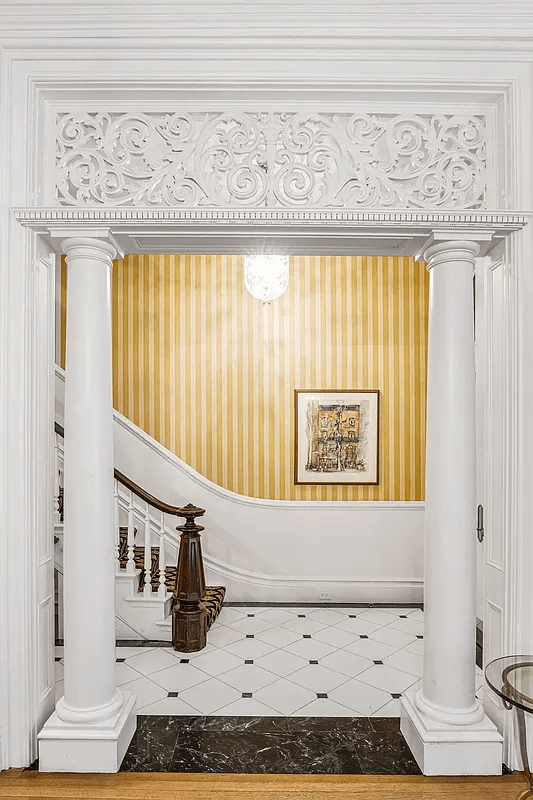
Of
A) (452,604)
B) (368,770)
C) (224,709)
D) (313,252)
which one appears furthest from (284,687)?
(313,252)

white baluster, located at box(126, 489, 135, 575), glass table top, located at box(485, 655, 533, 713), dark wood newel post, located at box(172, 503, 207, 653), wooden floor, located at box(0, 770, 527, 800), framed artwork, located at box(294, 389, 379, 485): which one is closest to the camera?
glass table top, located at box(485, 655, 533, 713)

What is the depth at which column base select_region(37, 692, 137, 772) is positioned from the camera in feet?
8.60

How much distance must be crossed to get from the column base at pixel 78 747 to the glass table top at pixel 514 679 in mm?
1734

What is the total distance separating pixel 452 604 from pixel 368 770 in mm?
909

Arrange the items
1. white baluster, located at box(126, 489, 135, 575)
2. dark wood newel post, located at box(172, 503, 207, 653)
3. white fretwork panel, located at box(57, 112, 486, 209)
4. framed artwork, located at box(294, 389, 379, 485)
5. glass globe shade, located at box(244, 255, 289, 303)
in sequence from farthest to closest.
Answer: framed artwork, located at box(294, 389, 379, 485), glass globe shade, located at box(244, 255, 289, 303), white baluster, located at box(126, 489, 135, 575), dark wood newel post, located at box(172, 503, 207, 653), white fretwork panel, located at box(57, 112, 486, 209)

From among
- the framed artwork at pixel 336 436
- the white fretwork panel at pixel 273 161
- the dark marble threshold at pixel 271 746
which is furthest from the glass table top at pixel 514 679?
the framed artwork at pixel 336 436

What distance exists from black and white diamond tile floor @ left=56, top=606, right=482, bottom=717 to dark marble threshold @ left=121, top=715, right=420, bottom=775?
0.12 m

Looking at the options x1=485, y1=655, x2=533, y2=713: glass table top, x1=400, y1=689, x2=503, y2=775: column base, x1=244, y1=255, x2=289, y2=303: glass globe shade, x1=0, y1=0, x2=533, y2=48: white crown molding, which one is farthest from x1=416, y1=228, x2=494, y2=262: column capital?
x1=244, y1=255, x2=289, y2=303: glass globe shade

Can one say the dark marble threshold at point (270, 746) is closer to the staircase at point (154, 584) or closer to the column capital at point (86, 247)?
the staircase at point (154, 584)

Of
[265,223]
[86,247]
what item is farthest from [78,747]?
[265,223]

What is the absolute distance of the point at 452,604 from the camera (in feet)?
9.05

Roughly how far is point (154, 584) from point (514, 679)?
3.30 metres

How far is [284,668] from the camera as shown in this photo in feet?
13.4

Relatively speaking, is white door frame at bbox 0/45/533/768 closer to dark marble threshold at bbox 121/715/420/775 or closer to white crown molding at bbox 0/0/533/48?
white crown molding at bbox 0/0/533/48
